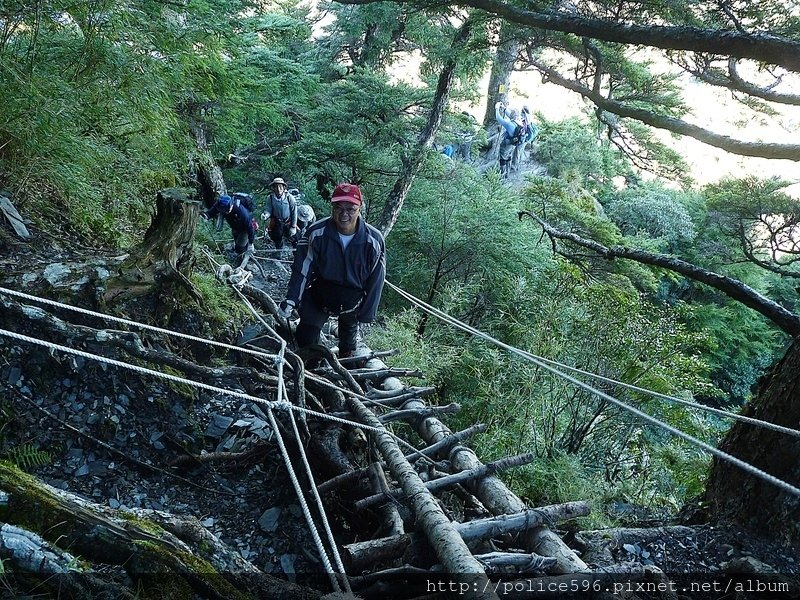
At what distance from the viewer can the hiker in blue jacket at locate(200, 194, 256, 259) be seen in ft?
30.9

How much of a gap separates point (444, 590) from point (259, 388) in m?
2.26

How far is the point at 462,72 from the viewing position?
11.8 meters

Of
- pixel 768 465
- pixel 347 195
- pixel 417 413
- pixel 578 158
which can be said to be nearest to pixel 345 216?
pixel 347 195

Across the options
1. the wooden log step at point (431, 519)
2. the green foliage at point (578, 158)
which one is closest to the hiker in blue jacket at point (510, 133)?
the green foliage at point (578, 158)

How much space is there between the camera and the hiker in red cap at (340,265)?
172 inches

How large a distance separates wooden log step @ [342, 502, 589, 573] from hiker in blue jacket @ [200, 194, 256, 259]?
736 cm

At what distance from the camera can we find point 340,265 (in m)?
4.52

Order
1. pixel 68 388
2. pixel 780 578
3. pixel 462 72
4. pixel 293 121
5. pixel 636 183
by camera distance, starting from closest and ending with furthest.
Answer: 1. pixel 780 578
2. pixel 68 388
3. pixel 462 72
4. pixel 293 121
5. pixel 636 183

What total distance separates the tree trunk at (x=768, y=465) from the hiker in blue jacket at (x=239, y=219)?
783cm

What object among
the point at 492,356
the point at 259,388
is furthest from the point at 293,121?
the point at 259,388

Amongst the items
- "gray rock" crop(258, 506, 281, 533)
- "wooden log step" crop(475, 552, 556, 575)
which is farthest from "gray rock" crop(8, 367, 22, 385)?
"wooden log step" crop(475, 552, 556, 575)

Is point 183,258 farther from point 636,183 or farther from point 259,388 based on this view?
point 636,183

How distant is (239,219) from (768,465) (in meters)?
8.53

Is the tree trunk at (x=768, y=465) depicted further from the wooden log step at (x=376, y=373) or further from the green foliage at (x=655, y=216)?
the green foliage at (x=655, y=216)
